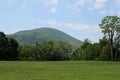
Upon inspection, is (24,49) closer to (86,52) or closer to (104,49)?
(86,52)

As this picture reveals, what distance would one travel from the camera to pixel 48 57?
124 m

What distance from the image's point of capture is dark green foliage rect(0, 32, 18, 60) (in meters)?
104

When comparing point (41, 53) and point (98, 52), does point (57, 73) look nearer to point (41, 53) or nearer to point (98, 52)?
point (41, 53)

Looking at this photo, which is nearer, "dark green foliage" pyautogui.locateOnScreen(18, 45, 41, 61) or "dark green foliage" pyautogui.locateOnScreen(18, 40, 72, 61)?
"dark green foliage" pyautogui.locateOnScreen(18, 40, 72, 61)

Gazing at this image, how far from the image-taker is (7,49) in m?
106

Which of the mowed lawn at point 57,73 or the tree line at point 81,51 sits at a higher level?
the tree line at point 81,51

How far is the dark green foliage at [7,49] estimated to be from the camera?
104500mm

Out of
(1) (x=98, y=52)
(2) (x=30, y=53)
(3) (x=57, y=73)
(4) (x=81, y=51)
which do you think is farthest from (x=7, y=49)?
(3) (x=57, y=73)

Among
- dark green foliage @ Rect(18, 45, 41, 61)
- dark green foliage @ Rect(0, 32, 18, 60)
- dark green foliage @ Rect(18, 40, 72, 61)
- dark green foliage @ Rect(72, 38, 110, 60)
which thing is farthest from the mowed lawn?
dark green foliage @ Rect(18, 45, 41, 61)

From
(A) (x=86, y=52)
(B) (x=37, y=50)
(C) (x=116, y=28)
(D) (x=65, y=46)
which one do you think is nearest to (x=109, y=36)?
(C) (x=116, y=28)

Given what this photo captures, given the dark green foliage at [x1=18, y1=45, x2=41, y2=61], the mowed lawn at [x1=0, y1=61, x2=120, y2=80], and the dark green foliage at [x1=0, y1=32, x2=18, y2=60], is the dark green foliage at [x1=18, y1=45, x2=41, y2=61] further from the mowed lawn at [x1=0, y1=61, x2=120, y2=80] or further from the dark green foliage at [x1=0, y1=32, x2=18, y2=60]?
the mowed lawn at [x1=0, y1=61, x2=120, y2=80]

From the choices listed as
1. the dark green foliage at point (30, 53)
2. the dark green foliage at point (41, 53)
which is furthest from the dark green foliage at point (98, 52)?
the dark green foliage at point (30, 53)

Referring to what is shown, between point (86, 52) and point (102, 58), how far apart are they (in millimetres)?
15194

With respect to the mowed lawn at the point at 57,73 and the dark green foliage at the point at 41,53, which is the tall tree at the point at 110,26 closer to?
the dark green foliage at the point at 41,53
